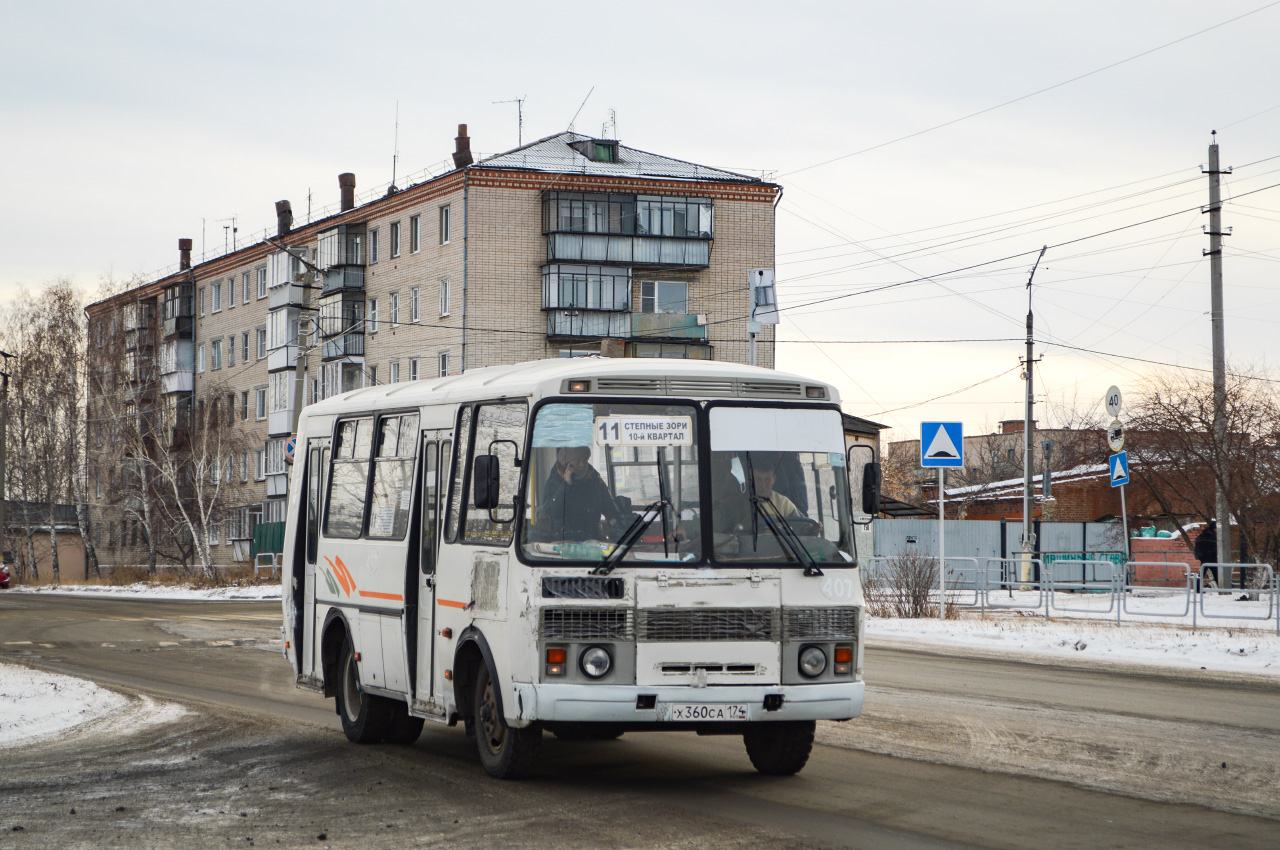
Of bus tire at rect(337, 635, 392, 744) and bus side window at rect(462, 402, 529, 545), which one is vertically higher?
bus side window at rect(462, 402, 529, 545)

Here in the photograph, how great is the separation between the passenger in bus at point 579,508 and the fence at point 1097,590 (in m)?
14.3

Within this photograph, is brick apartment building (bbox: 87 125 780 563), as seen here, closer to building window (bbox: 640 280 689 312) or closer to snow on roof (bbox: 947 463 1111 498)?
building window (bbox: 640 280 689 312)

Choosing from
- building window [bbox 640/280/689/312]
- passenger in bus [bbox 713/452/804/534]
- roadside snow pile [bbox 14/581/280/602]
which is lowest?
roadside snow pile [bbox 14/581/280/602]

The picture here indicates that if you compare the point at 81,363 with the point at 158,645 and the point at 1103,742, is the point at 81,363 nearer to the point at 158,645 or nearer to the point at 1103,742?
the point at 158,645

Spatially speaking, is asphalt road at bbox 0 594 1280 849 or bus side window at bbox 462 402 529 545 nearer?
asphalt road at bbox 0 594 1280 849

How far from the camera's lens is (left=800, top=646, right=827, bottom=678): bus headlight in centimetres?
916

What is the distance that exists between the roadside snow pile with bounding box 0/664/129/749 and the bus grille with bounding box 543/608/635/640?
5679mm

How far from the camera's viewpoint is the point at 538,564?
9023mm

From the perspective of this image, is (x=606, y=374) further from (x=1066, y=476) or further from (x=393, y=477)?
(x=1066, y=476)

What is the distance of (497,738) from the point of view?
948 centimetres

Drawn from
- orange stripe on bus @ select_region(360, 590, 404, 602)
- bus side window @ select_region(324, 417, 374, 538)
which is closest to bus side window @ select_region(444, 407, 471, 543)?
orange stripe on bus @ select_region(360, 590, 404, 602)

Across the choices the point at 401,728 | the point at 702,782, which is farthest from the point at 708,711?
the point at 401,728

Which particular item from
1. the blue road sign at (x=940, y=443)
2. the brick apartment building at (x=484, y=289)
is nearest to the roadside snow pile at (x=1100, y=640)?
the blue road sign at (x=940, y=443)

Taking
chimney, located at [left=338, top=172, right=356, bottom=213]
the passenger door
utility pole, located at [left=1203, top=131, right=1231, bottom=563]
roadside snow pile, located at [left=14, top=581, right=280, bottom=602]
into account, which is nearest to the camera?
the passenger door
